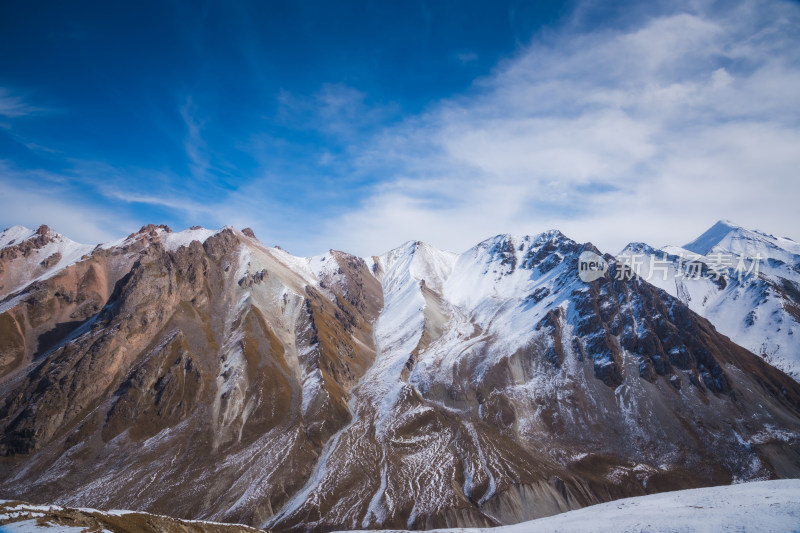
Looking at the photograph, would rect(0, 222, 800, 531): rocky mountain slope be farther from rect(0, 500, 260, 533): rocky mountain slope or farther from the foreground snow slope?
rect(0, 500, 260, 533): rocky mountain slope

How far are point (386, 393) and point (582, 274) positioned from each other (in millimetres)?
121631

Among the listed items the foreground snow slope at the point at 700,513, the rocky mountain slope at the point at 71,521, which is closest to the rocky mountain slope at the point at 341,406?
the foreground snow slope at the point at 700,513

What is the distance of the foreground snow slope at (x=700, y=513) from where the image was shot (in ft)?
106

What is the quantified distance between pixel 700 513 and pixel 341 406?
360 feet

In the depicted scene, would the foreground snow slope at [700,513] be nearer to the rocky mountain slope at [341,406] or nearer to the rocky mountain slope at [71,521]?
the rocky mountain slope at [71,521]

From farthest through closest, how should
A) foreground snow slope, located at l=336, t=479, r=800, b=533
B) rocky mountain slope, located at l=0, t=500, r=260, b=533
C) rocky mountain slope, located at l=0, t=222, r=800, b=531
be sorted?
rocky mountain slope, located at l=0, t=222, r=800, b=531 → foreground snow slope, located at l=336, t=479, r=800, b=533 → rocky mountain slope, located at l=0, t=500, r=260, b=533

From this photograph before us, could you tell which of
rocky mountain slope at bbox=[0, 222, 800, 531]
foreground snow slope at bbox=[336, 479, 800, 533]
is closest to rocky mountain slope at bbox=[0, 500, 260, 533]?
foreground snow slope at bbox=[336, 479, 800, 533]

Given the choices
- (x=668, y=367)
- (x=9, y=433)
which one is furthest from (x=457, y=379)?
(x=9, y=433)

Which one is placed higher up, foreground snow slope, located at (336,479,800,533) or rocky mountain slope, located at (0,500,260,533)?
rocky mountain slope, located at (0,500,260,533)

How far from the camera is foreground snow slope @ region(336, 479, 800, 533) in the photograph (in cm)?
3234

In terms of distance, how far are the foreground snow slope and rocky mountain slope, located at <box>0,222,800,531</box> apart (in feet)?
163

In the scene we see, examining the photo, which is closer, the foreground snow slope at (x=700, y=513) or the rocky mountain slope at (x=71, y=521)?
the rocky mountain slope at (x=71, y=521)

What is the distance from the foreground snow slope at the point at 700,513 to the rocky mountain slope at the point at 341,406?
163 ft

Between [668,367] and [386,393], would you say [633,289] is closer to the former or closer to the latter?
[668,367]
